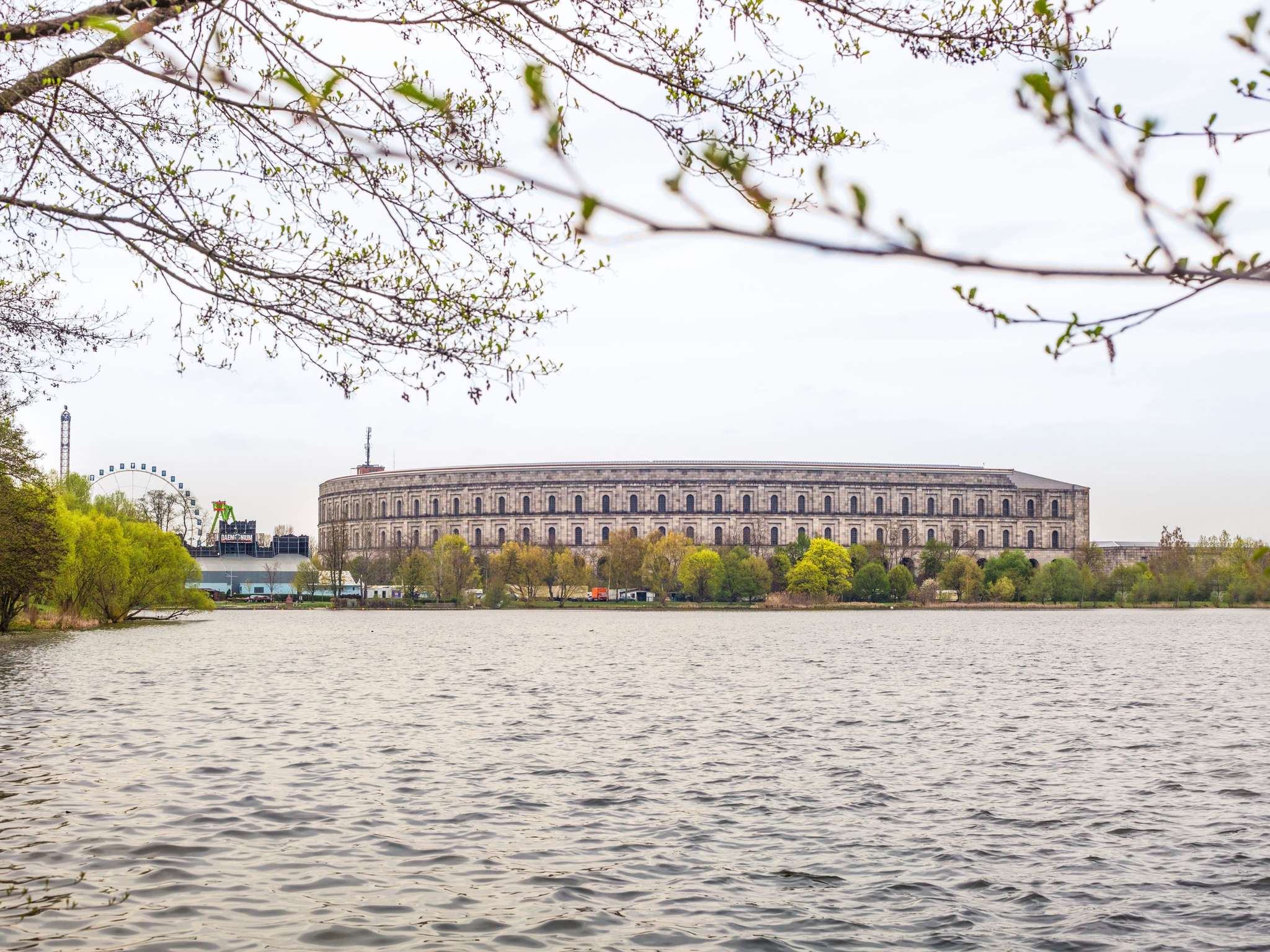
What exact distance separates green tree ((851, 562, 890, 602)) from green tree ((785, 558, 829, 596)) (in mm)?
3827

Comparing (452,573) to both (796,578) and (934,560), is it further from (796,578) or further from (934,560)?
(934,560)

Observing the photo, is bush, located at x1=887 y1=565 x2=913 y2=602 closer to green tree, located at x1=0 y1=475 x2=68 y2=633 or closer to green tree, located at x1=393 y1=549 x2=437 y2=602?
green tree, located at x1=393 y1=549 x2=437 y2=602

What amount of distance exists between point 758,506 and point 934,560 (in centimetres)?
2830

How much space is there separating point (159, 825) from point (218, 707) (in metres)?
13.4

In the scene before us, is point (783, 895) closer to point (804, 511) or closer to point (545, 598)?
point (545, 598)

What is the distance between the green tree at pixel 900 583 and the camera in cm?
12075

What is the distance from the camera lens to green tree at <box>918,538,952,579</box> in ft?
427

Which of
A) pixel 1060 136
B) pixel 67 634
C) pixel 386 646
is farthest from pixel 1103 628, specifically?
pixel 1060 136

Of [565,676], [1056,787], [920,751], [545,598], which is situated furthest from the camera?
[545,598]

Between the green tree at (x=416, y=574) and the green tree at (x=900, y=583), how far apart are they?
147 feet

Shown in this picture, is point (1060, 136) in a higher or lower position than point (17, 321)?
lower

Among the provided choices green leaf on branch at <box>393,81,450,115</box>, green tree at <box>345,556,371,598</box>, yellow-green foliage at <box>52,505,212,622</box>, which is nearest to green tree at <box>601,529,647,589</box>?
green tree at <box>345,556,371,598</box>

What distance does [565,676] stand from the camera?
122 ft

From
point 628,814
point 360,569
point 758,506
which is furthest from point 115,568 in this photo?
point 758,506
